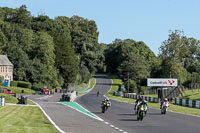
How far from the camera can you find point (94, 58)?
141 m

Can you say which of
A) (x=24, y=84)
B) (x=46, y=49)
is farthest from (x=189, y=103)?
(x=46, y=49)

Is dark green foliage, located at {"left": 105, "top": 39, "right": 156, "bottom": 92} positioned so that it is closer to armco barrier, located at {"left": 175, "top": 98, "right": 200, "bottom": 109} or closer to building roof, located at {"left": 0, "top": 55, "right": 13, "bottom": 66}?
building roof, located at {"left": 0, "top": 55, "right": 13, "bottom": 66}

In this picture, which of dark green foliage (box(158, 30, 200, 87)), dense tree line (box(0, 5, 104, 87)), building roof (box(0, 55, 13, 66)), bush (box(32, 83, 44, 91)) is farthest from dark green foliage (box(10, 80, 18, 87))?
dark green foliage (box(158, 30, 200, 87))

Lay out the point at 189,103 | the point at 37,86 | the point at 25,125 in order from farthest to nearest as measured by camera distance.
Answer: the point at 37,86 → the point at 189,103 → the point at 25,125

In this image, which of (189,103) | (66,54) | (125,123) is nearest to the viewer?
(125,123)

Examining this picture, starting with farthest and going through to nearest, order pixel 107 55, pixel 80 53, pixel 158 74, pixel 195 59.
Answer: pixel 107 55 < pixel 195 59 < pixel 80 53 < pixel 158 74

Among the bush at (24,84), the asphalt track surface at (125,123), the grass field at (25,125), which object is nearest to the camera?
the grass field at (25,125)

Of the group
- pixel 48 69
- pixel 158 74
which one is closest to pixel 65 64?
pixel 48 69

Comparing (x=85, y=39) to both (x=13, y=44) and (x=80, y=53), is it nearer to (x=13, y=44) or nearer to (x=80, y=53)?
(x=80, y=53)

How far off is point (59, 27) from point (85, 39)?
11.9 metres

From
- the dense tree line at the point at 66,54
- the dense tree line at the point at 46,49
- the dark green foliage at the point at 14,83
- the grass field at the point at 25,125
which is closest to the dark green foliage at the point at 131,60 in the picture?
the dense tree line at the point at 66,54

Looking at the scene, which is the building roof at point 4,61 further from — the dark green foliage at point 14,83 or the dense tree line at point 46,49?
the dark green foliage at point 14,83

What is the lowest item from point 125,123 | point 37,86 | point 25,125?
point 125,123

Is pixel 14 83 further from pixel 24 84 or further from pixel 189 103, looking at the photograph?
pixel 189 103
